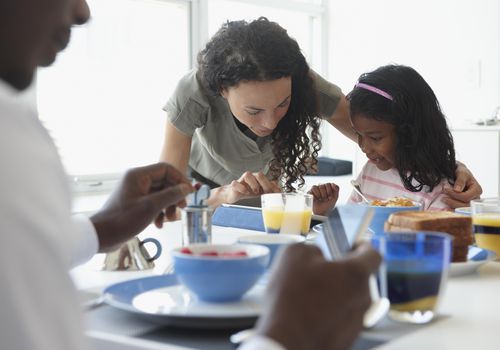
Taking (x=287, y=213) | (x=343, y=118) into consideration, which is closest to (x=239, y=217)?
(x=287, y=213)

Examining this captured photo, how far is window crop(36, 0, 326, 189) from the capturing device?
3.61 m

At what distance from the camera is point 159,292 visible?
1.05 m

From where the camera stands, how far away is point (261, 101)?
80.6 inches

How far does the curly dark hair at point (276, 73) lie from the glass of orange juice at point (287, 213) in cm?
54

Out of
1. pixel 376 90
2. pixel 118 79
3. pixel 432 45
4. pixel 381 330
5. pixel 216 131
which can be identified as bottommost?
pixel 381 330

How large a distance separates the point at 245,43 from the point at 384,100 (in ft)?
1.46

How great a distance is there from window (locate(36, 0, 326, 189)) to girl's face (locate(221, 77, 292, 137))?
1342 millimetres

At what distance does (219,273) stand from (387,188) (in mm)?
1431

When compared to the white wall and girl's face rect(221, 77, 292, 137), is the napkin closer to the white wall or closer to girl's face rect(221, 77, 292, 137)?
girl's face rect(221, 77, 292, 137)

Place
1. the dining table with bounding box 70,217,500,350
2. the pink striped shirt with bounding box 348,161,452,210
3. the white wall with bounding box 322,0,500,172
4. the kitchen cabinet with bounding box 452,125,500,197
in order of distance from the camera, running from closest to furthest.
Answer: the dining table with bounding box 70,217,500,350
the pink striped shirt with bounding box 348,161,452,210
the kitchen cabinet with bounding box 452,125,500,197
the white wall with bounding box 322,0,500,172

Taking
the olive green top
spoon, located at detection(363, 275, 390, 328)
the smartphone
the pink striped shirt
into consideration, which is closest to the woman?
the olive green top

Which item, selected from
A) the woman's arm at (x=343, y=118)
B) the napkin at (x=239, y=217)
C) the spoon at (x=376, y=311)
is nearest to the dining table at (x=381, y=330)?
the spoon at (x=376, y=311)

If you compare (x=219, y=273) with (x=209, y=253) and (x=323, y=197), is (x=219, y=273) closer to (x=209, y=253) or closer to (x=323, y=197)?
(x=209, y=253)

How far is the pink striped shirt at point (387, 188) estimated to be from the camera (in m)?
2.14
